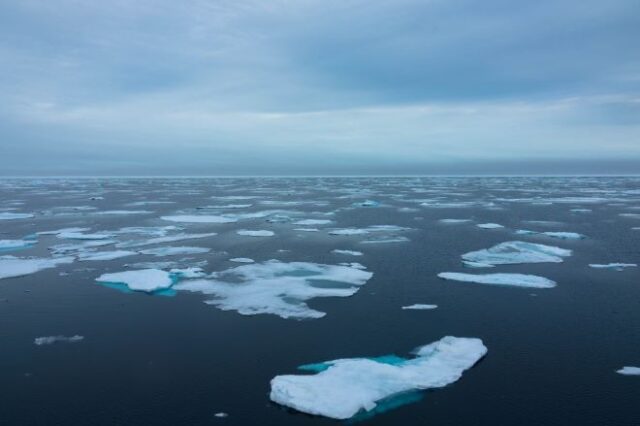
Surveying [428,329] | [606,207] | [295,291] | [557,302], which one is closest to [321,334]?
[428,329]

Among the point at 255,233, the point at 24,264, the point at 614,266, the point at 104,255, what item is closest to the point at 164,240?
the point at 104,255

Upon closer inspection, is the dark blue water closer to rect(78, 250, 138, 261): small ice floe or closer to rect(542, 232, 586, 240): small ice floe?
rect(78, 250, 138, 261): small ice floe

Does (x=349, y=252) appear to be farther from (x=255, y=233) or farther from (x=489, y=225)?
(x=489, y=225)

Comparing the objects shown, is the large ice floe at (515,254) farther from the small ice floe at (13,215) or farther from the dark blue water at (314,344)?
the small ice floe at (13,215)

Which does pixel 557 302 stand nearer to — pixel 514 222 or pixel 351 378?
pixel 351 378

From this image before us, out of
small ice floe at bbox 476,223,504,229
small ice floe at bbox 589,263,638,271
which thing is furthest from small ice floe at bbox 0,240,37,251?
small ice floe at bbox 589,263,638,271
